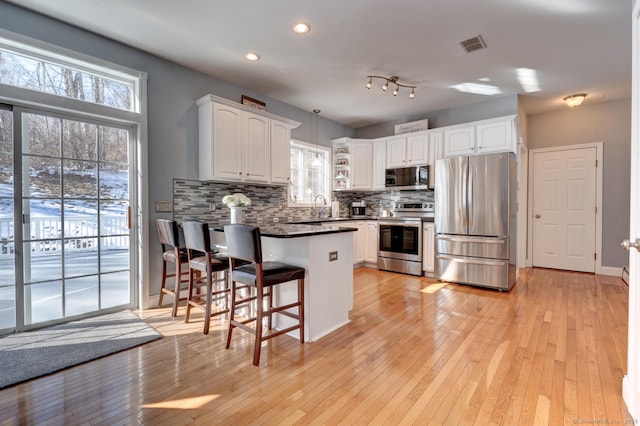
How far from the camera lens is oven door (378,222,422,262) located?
15.4 ft

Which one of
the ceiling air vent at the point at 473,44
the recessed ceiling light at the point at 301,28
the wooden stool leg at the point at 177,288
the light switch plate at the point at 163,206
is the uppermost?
the recessed ceiling light at the point at 301,28

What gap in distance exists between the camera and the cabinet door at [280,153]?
413cm

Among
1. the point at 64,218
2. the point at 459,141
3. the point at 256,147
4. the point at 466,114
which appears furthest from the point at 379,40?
the point at 64,218

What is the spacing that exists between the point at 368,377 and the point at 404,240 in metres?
3.15

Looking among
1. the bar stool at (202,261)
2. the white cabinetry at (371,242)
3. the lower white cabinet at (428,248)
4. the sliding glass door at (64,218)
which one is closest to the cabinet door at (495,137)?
the lower white cabinet at (428,248)

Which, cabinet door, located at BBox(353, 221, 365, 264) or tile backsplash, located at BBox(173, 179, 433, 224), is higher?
tile backsplash, located at BBox(173, 179, 433, 224)

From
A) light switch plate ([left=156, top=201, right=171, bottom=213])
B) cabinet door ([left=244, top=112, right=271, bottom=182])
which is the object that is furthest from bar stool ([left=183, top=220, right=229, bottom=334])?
cabinet door ([left=244, top=112, right=271, bottom=182])

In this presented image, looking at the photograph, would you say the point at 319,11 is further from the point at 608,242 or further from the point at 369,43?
the point at 608,242

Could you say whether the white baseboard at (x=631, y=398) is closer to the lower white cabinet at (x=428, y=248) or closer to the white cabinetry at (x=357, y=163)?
the lower white cabinet at (x=428, y=248)

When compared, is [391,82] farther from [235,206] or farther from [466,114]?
[235,206]

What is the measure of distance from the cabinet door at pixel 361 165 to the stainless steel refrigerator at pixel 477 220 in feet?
4.61

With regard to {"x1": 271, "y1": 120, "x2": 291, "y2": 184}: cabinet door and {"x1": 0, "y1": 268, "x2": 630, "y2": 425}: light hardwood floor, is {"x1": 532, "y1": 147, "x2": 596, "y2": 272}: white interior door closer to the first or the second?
{"x1": 0, "y1": 268, "x2": 630, "y2": 425}: light hardwood floor

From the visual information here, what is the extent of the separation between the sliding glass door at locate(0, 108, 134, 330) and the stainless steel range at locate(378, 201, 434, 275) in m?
3.65

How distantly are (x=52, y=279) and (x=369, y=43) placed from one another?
372 cm
